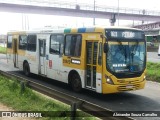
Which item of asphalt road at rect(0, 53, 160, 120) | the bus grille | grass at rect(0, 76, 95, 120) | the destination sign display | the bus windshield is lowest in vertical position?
asphalt road at rect(0, 53, 160, 120)

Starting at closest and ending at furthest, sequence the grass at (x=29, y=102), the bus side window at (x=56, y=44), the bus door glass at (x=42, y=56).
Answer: the grass at (x=29, y=102) → the bus side window at (x=56, y=44) → the bus door glass at (x=42, y=56)

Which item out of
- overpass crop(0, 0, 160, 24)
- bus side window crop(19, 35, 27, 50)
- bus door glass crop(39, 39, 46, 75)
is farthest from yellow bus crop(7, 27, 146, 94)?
overpass crop(0, 0, 160, 24)

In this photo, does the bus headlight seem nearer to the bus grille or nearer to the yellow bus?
the yellow bus

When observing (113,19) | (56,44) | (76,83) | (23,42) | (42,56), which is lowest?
(76,83)

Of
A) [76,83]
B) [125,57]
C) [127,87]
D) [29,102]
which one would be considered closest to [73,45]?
[76,83]

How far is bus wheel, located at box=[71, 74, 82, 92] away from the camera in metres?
13.3

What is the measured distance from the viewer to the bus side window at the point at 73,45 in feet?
43.3

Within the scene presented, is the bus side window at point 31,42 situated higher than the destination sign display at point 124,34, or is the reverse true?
the destination sign display at point 124,34

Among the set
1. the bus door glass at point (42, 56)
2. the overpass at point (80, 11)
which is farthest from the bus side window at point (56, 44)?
the overpass at point (80, 11)

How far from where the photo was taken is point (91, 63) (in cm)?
1231

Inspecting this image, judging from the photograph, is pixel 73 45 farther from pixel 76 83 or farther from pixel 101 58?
pixel 101 58

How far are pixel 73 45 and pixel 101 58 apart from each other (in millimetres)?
2347

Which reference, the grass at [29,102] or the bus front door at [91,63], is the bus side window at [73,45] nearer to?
the bus front door at [91,63]

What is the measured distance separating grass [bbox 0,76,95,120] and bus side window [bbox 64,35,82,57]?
2.62 meters
